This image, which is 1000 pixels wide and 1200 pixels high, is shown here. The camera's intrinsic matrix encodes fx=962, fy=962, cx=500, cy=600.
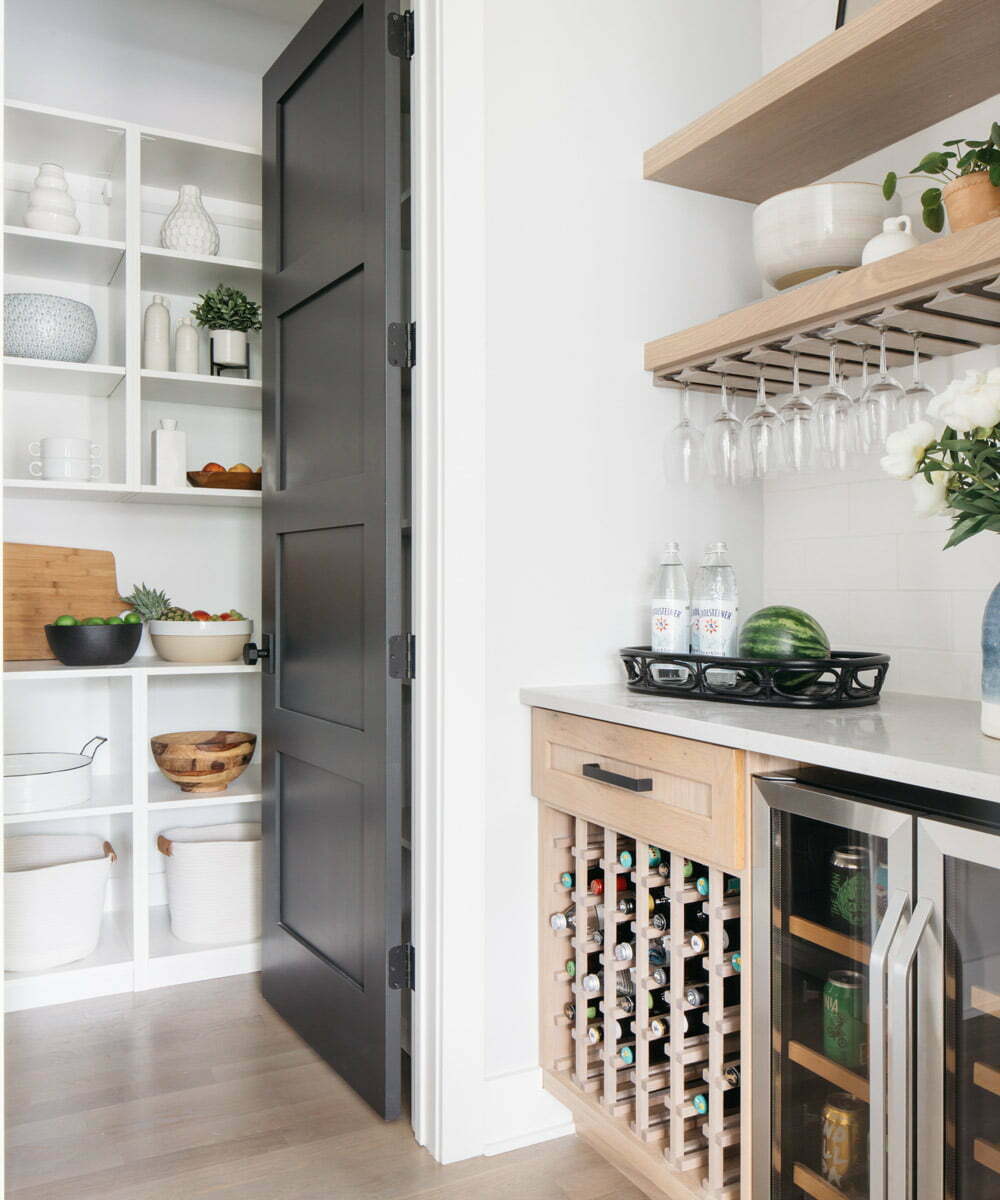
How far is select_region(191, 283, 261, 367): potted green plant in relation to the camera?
9.29 ft

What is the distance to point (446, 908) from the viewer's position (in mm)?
1822

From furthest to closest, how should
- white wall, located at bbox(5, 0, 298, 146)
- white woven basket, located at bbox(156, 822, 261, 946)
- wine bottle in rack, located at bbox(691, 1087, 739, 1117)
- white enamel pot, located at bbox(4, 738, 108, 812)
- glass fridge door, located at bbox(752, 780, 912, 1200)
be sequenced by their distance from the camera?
white wall, located at bbox(5, 0, 298, 146) < white woven basket, located at bbox(156, 822, 261, 946) < white enamel pot, located at bbox(4, 738, 108, 812) < wine bottle in rack, located at bbox(691, 1087, 739, 1117) < glass fridge door, located at bbox(752, 780, 912, 1200)

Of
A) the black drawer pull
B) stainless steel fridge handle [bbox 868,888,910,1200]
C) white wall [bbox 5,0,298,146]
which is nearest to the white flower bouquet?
stainless steel fridge handle [bbox 868,888,910,1200]

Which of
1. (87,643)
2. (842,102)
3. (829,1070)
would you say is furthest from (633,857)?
(87,643)

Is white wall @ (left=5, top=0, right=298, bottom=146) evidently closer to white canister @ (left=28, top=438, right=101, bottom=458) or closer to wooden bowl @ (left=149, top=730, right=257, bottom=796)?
white canister @ (left=28, top=438, right=101, bottom=458)

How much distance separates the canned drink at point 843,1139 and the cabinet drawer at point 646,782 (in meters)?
0.33

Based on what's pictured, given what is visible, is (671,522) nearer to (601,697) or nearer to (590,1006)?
(601,697)

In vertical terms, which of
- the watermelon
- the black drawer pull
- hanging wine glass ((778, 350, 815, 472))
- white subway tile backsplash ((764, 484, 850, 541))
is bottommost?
the black drawer pull

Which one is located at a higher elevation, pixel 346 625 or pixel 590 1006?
pixel 346 625

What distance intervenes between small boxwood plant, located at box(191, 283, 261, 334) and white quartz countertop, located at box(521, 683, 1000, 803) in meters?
1.61

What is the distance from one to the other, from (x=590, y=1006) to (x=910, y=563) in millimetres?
1068

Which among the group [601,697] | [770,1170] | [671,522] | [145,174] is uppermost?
[145,174]

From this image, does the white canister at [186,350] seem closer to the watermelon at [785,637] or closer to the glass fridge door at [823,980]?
the watermelon at [785,637]

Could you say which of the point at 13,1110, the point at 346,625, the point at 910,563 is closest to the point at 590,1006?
the point at 346,625
